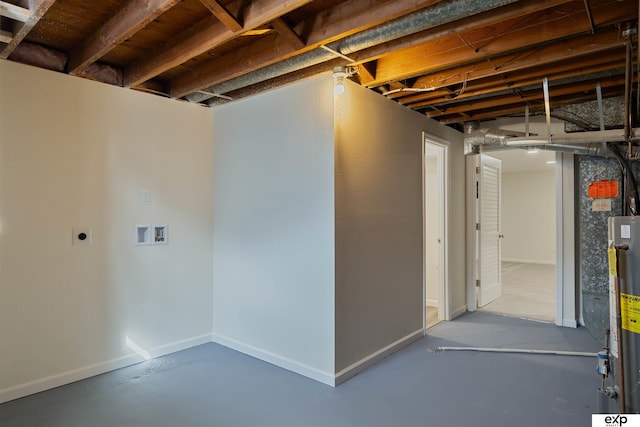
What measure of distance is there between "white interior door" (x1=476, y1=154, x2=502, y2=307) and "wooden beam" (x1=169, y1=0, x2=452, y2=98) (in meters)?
3.48

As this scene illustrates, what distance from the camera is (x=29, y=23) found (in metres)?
2.14

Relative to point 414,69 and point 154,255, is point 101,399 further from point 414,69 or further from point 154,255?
point 414,69

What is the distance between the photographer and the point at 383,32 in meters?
2.23

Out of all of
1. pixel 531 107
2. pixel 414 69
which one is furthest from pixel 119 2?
pixel 531 107

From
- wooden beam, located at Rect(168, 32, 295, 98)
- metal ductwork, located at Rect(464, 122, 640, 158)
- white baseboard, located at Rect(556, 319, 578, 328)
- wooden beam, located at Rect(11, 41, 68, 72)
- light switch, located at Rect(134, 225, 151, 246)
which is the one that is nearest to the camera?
wooden beam, located at Rect(168, 32, 295, 98)

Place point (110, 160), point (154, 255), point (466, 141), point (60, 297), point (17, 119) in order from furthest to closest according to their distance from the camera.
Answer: point (466, 141) → point (154, 255) → point (110, 160) → point (60, 297) → point (17, 119)

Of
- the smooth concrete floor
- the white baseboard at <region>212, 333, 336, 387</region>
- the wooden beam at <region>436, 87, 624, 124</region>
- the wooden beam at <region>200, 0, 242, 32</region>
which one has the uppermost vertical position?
the wooden beam at <region>436, 87, 624, 124</region>

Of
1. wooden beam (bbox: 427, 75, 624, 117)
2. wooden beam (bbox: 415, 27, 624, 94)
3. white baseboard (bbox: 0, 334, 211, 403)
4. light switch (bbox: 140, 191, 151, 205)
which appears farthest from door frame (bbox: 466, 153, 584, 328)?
light switch (bbox: 140, 191, 151, 205)

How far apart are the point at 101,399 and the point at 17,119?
2066 millimetres

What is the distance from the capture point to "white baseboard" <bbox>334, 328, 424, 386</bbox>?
282cm

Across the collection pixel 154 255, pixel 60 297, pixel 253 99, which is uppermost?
pixel 253 99

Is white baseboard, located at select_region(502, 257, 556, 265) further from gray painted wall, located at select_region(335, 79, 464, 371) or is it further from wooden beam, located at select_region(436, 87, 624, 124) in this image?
gray painted wall, located at select_region(335, 79, 464, 371)

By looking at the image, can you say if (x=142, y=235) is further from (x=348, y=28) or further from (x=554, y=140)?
(x=554, y=140)

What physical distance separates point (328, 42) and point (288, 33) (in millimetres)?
262
